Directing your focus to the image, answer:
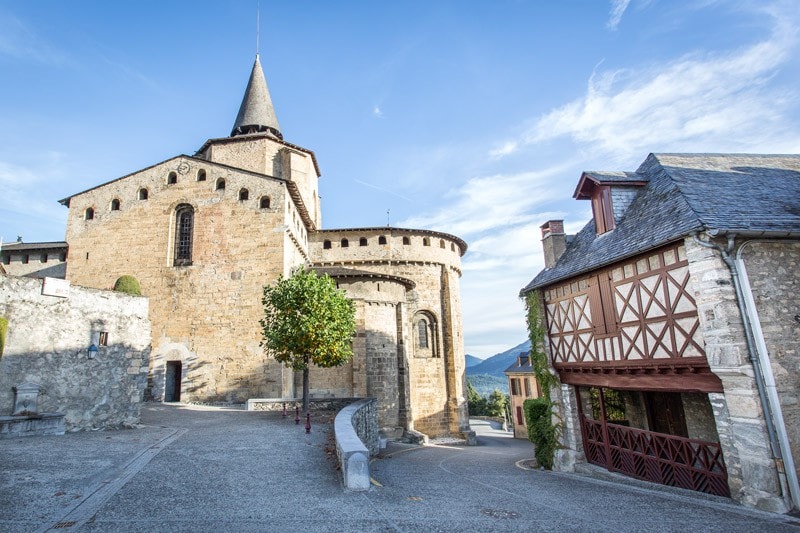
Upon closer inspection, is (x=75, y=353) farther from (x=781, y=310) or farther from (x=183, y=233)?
(x=781, y=310)

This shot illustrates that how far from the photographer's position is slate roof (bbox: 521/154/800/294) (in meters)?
8.80

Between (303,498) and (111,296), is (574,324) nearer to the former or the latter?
(303,498)

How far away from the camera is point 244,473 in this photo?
292 inches

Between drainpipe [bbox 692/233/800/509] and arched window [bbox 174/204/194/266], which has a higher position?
arched window [bbox 174/204/194/266]

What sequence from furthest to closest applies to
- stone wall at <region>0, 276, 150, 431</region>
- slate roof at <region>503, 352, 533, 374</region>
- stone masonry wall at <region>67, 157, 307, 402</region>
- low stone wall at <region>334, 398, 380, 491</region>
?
slate roof at <region>503, 352, 533, 374</region> → stone masonry wall at <region>67, 157, 307, 402</region> → stone wall at <region>0, 276, 150, 431</region> → low stone wall at <region>334, 398, 380, 491</region>

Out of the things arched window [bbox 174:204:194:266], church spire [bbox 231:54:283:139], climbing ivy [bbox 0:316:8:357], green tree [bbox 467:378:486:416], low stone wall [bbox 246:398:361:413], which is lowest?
green tree [bbox 467:378:486:416]

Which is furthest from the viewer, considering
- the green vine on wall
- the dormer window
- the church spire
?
the church spire

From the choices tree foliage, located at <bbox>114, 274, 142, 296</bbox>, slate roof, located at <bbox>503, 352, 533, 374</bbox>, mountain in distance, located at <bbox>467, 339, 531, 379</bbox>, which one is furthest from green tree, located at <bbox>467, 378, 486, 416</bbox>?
mountain in distance, located at <bbox>467, 339, 531, 379</bbox>

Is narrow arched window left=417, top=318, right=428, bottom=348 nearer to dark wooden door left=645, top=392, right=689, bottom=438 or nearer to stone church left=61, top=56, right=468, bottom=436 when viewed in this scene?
stone church left=61, top=56, right=468, bottom=436

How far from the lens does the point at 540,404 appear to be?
564 inches

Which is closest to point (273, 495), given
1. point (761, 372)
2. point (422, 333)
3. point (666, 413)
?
point (761, 372)

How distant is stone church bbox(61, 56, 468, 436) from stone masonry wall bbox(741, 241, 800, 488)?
1426cm

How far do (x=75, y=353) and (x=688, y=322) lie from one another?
1413 cm

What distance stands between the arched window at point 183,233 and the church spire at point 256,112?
32.1 ft
